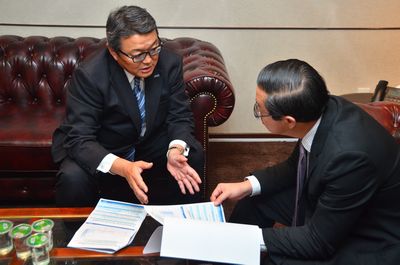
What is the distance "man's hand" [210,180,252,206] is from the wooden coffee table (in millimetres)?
232

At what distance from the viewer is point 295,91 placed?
1197 millimetres

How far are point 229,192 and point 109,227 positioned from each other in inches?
17.4

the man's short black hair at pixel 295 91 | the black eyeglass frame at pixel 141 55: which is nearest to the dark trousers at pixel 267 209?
the man's short black hair at pixel 295 91

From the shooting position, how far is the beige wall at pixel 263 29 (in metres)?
2.78

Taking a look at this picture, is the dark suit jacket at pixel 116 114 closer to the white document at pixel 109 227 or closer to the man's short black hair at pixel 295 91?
the white document at pixel 109 227

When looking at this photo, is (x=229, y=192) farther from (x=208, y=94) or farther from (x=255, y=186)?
(x=208, y=94)

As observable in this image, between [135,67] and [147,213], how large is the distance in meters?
0.63

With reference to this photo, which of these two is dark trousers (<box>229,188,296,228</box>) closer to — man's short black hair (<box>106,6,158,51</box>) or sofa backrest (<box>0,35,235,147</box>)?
man's short black hair (<box>106,6,158,51</box>)

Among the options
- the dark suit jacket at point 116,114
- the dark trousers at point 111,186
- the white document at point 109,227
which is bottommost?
the dark trousers at point 111,186

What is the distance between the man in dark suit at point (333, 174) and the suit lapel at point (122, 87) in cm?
71

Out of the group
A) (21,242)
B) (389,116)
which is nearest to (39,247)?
(21,242)

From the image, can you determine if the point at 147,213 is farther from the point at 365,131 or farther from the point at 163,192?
the point at 365,131

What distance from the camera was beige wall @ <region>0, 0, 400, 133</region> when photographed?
2.78 metres

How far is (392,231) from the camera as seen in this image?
129 cm
